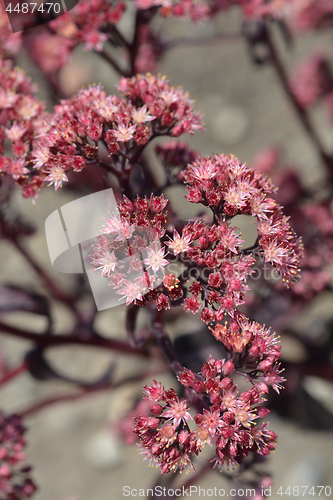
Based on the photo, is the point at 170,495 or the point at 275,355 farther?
the point at 170,495

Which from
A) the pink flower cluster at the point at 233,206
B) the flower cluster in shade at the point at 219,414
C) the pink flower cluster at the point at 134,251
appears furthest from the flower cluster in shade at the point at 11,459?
the pink flower cluster at the point at 233,206

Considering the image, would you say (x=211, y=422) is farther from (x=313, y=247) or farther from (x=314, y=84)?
(x=314, y=84)

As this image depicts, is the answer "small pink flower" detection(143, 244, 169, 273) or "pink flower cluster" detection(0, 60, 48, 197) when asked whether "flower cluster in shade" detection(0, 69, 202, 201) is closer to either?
"pink flower cluster" detection(0, 60, 48, 197)

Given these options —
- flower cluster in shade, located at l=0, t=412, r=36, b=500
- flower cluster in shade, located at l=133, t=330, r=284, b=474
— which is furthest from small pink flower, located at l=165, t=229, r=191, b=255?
flower cluster in shade, located at l=0, t=412, r=36, b=500

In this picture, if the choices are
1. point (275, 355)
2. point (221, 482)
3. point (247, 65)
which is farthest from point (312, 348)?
point (247, 65)

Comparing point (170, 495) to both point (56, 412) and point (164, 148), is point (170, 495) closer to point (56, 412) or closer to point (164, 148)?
point (56, 412)

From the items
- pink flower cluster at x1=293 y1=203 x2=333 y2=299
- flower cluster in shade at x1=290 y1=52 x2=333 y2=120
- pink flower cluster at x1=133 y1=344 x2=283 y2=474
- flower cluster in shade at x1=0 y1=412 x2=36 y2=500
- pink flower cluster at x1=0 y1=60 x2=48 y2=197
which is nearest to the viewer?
pink flower cluster at x1=133 y1=344 x2=283 y2=474
